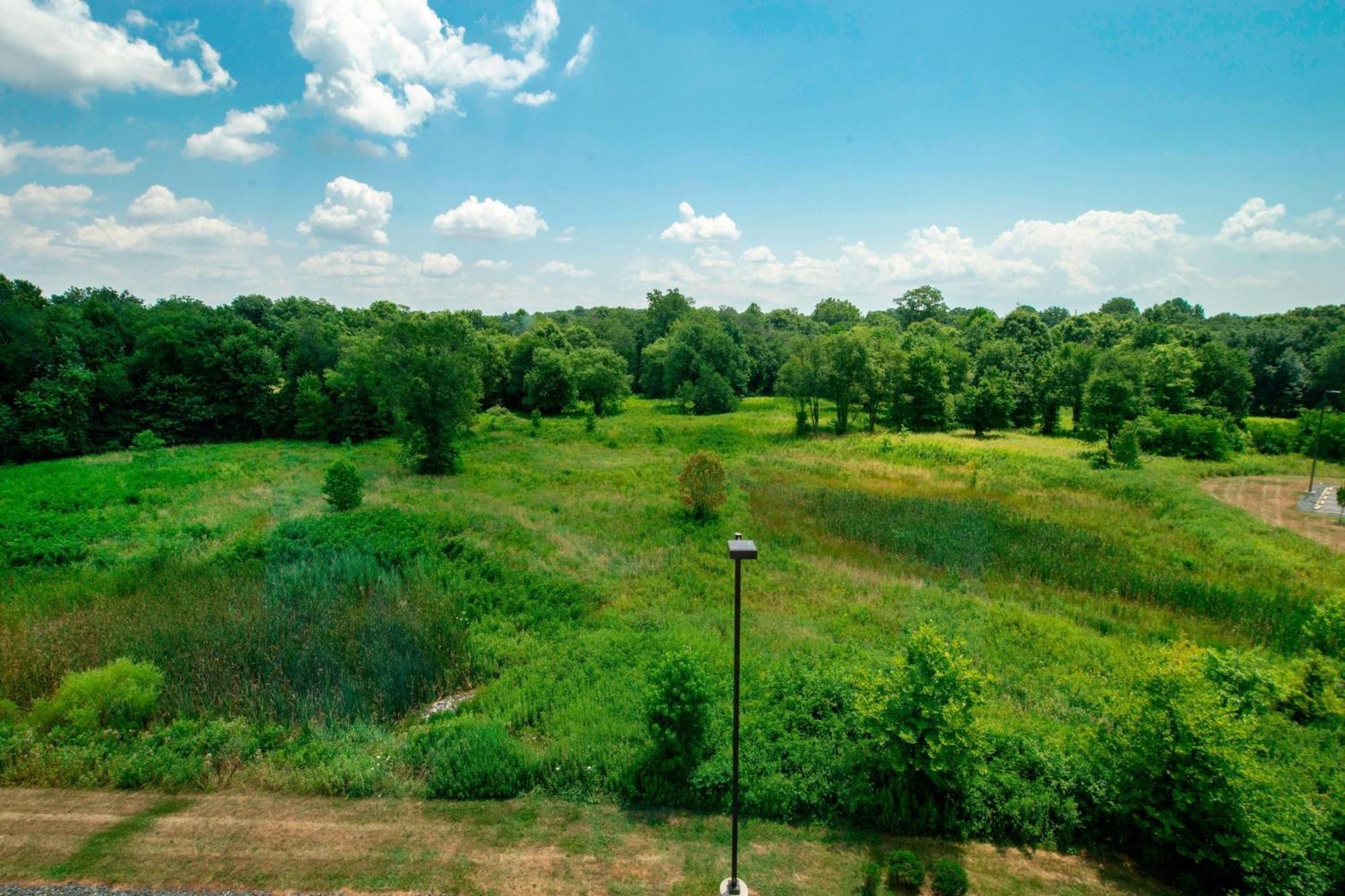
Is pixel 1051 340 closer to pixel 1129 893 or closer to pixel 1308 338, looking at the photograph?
pixel 1308 338

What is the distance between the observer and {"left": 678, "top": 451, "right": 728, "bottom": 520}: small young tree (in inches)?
922

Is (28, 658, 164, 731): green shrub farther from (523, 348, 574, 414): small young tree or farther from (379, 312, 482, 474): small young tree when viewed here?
(523, 348, 574, 414): small young tree

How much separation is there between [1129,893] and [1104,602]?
36.5 feet

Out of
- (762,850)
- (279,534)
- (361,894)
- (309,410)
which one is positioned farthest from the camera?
(309,410)

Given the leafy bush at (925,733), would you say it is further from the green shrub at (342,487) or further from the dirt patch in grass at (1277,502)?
the dirt patch in grass at (1277,502)

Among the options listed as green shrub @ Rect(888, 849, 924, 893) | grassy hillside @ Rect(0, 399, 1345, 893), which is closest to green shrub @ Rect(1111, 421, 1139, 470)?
grassy hillside @ Rect(0, 399, 1345, 893)

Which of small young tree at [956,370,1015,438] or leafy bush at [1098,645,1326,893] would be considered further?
small young tree at [956,370,1015,438]

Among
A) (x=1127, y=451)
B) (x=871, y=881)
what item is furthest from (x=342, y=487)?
(x=1127, y=451)

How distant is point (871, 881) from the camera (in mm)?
7562

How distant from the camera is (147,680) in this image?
11336 millimetres

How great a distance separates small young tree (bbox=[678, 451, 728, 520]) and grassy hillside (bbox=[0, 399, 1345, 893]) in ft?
2.41

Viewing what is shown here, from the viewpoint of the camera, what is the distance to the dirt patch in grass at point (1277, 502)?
73.2ft

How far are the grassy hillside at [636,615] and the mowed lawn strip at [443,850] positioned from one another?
46cm

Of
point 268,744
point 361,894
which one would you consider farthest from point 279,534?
point 361,894
